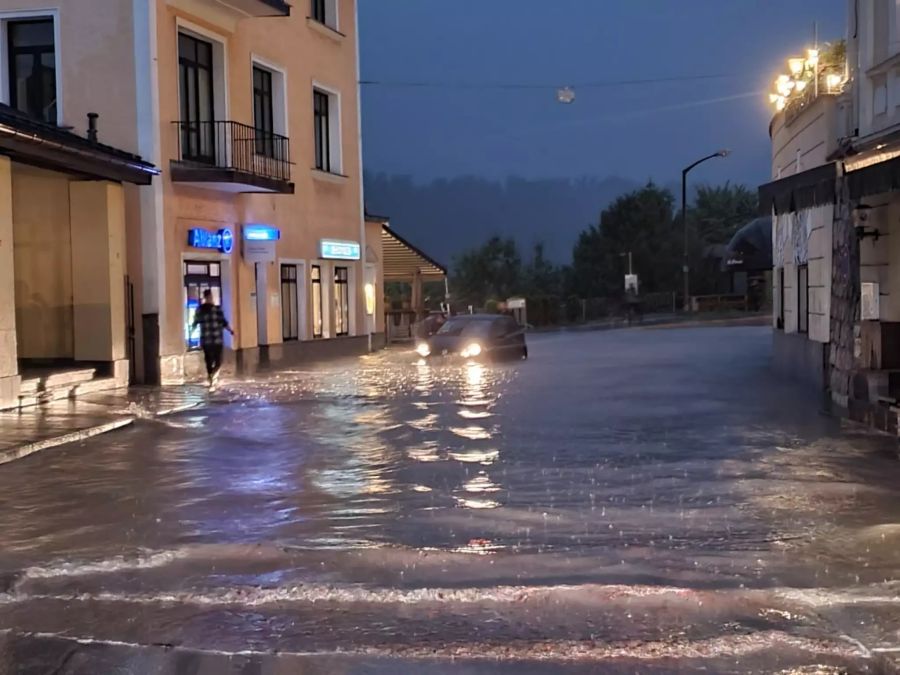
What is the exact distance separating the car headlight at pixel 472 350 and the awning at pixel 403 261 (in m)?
8.93

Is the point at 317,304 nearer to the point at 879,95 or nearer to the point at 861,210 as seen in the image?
the point at 861,210

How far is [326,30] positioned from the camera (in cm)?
2759

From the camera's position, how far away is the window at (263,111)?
954 inches

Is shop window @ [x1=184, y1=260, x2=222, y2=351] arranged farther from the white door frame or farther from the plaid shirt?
the white door frame

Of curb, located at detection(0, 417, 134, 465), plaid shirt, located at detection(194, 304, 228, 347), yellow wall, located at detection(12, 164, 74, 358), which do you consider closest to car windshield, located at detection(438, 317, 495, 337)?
plaid shirt, located at detection(194, 304, 228, 347)

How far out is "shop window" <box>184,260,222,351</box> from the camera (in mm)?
21156

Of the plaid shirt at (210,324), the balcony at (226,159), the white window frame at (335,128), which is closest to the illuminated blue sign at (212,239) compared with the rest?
the balcony at (226,159)

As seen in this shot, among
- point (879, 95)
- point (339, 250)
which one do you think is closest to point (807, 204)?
point (879, 95)

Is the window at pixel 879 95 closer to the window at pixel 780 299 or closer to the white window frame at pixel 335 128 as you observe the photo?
the window at pixel 780 299

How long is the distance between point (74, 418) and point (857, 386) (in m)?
10.7

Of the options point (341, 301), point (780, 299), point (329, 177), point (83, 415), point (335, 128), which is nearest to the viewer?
point (83, 415)

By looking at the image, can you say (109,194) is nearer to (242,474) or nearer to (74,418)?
(74,418)

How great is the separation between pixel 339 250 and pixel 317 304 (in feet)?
5.61

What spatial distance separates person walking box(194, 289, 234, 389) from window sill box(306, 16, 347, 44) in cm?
1049
